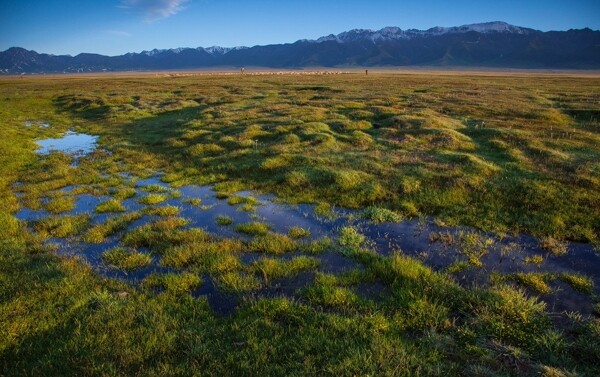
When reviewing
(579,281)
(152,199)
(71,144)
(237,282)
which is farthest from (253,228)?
(71,144)

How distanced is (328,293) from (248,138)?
20.6 m

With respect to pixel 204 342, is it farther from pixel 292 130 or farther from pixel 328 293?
pixel 292 130

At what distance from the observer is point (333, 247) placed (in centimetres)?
1056

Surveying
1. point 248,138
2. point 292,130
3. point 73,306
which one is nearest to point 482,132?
point 292,130

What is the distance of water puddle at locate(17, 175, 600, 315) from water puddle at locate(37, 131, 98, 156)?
12.9m

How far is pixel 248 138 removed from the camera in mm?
26922

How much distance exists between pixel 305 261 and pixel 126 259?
16.5 ft

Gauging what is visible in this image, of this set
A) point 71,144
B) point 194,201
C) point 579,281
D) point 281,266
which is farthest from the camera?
point 71,144

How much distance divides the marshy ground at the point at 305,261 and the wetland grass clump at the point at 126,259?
5 centimetres

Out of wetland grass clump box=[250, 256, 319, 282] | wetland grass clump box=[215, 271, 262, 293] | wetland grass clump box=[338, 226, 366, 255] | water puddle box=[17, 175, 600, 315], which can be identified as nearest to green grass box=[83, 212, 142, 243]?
water puddle box=[17, 175, 600, 315]

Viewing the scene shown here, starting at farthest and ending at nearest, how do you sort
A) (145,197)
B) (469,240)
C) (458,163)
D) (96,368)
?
(458,163) < (145,197) < (469,240) < (96,368)

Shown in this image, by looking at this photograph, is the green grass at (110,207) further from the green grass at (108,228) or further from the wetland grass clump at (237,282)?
the wetland grass clump at (237,282)

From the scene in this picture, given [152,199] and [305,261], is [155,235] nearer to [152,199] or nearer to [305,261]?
[152,199]

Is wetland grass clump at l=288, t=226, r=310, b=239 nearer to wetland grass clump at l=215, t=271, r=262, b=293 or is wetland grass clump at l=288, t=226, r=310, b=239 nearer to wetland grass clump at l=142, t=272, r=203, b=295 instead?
wetland grass clump at l=215, t=271, r=262, b=293
